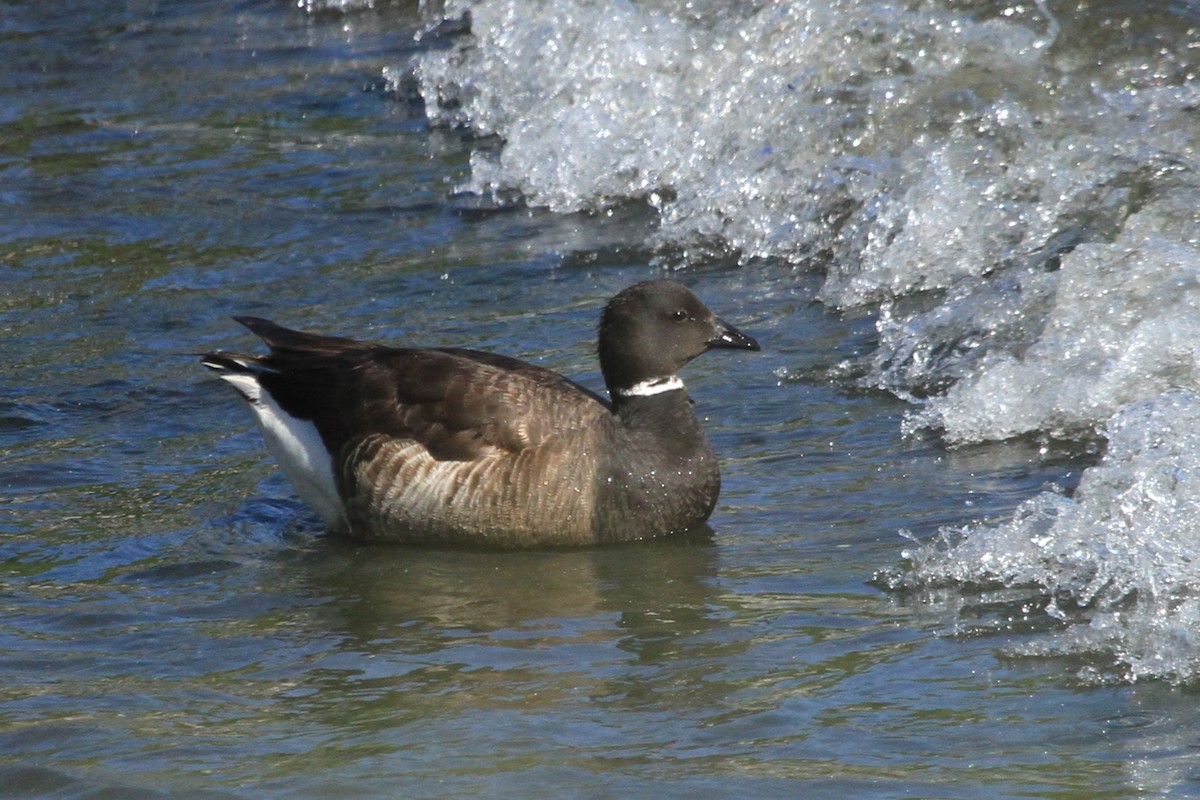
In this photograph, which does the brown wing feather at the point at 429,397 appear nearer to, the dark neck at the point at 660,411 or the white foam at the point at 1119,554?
the dark neck at the point at 660,411

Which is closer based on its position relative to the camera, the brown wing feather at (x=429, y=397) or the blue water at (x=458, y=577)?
the blue water at (x=458, y=577)

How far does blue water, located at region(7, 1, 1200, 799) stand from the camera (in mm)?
4781

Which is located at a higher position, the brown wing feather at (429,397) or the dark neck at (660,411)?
the brown wing feather at (429,397)

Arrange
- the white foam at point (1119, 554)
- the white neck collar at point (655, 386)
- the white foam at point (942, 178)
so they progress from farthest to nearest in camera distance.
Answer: the white foam at point (942, 178)
the white neck collar at point (655, 386)
the white foam at point (1119, 554)

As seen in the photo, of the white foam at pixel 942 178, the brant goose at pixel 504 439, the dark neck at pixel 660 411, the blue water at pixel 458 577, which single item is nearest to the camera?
the blue water at pixel 458 577

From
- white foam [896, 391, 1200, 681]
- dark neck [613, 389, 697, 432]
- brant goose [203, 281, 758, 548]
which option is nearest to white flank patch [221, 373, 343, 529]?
brant goose [203, 281, 758, 548]

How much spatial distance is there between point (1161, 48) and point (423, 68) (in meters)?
5.77

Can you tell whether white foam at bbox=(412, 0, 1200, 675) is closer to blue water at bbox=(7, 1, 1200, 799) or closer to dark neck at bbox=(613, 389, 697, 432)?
blue water at bbox=(7, 1, 1200, 799)

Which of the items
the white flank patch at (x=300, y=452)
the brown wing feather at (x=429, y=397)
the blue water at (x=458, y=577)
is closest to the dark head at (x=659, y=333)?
the brown wing feather at (x=429, y=397)

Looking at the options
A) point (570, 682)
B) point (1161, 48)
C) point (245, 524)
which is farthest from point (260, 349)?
point (1161, 48)

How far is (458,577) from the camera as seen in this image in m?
6.68

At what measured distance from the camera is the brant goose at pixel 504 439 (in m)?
6.96

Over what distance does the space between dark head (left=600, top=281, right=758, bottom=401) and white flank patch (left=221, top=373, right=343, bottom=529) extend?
49.8 inches

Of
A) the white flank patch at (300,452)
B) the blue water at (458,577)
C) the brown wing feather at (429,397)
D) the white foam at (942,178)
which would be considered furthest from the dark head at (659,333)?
the white flank patch at (300,452)
